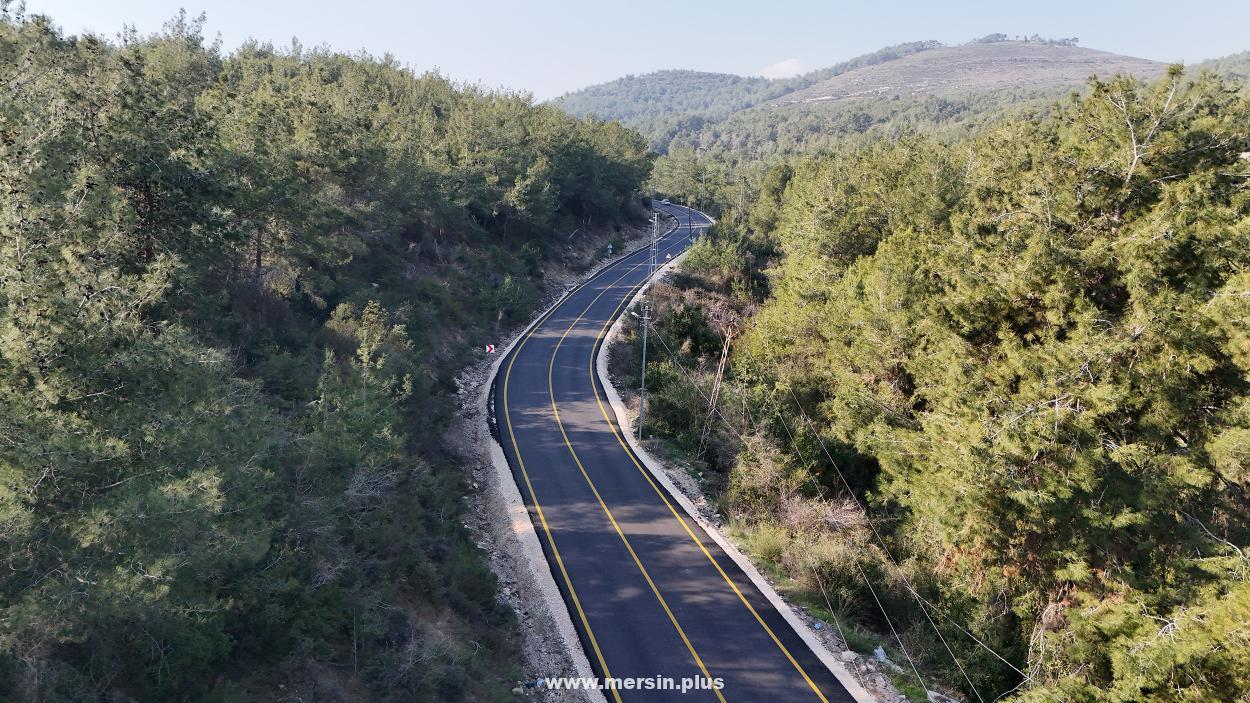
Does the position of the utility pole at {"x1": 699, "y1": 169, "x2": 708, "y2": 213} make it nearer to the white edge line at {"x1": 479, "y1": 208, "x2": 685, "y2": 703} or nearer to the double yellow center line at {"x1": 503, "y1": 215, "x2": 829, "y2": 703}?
the double yellow center line at {"x1": 503, "y1": 215, "x2": 829, "y2": 703}

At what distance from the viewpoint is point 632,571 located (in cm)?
2198

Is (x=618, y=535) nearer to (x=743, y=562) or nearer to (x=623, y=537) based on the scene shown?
(x=623, y=537)

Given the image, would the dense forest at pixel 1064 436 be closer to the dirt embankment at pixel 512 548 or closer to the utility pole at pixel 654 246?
the dirt embankment at pixel 512 548

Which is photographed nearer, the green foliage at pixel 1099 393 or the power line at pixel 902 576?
the green foliage at pixel 1099 393

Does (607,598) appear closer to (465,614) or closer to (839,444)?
(465,614)

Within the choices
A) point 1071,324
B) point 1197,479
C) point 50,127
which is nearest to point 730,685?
point 1197,479

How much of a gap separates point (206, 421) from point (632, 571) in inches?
551

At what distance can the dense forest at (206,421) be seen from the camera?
10.1 metres

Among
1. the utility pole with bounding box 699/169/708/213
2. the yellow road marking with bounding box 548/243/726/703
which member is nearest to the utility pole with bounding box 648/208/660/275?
the yellow road marking with bounding box 548/243/726/703

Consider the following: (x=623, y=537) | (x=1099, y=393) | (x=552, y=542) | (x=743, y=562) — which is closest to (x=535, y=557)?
(x=552, y=542)

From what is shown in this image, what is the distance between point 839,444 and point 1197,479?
1279cm

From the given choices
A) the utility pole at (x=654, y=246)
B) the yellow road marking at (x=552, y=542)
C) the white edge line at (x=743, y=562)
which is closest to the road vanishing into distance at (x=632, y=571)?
the yellow road marking at (x=552, y=542)

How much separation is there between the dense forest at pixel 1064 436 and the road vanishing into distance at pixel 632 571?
7.14ft

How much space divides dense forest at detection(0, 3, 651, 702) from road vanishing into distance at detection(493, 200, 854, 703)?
303cm
